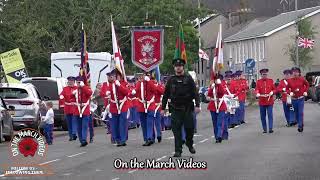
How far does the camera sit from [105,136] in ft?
87.4

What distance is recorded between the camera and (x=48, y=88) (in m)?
31.8

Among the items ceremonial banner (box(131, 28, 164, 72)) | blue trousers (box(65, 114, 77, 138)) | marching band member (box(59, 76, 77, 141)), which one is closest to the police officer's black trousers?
marching band member (box(59, 76, 77, 141))

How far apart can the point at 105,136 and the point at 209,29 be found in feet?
265

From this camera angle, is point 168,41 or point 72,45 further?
point 168,41

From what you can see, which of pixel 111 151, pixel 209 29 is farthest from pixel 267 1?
pixel 111 151

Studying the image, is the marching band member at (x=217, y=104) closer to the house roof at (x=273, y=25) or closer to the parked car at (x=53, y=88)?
the parked car at (x=53, y=88)

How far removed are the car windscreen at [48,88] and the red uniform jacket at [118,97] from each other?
10345mm

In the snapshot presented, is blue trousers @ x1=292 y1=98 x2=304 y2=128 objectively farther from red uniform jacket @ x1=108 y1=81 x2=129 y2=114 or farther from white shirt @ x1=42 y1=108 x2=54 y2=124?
white shirt @ x1=42 y1=108 x2=54 y2=124

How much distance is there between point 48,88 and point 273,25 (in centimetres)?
5981

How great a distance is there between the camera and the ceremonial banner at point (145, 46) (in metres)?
30.8

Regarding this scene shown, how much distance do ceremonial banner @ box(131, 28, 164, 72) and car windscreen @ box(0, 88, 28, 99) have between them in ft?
16.8

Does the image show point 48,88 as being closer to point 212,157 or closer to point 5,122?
point 5,122

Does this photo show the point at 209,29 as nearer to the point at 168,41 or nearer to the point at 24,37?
the point at 168,41

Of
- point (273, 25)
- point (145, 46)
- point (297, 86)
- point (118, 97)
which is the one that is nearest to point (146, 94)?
point (118, 97)
